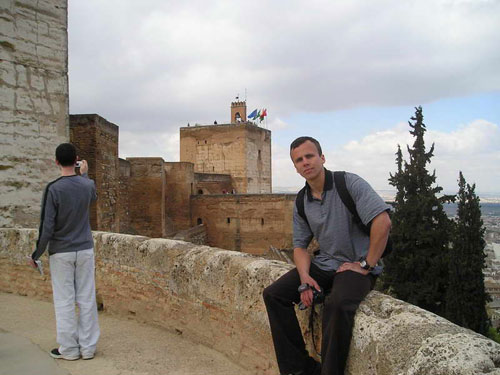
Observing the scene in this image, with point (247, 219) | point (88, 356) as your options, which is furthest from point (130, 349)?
point (247, 219)

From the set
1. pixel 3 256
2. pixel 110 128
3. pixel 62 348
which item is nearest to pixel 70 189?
pixel 62 348

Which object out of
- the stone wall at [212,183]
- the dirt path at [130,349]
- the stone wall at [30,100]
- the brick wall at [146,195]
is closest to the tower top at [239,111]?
the stone wall at [212,183]

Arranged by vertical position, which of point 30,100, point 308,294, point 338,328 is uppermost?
point 30,100

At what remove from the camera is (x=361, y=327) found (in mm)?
2215

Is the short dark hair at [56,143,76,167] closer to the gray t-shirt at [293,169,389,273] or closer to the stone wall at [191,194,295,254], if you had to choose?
the gray t-shirt at [293,169,389,273]

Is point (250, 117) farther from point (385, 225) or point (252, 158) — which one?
point (385, 225)

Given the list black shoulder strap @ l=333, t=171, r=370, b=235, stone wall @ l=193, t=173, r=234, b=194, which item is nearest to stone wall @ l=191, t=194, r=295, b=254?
stone wall @ l=193, t=173, r=234, b=194

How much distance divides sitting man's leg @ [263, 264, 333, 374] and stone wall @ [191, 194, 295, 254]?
72.5 feet

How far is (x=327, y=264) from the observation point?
262 centimetres

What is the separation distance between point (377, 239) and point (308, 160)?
2.16 ft

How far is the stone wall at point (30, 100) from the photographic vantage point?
6.95 meters

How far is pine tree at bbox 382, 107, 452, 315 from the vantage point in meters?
18.6

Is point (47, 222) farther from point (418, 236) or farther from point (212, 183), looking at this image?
point (212, 183)

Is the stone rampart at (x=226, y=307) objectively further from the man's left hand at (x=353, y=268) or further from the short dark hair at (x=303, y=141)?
the short dark hair at (x=303, y=141)
